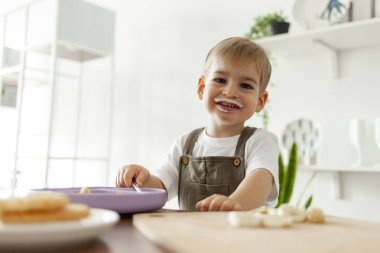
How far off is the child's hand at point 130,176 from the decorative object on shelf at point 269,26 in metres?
1.52

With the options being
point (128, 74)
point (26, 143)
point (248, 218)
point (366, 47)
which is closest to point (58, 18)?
point (128, 74)

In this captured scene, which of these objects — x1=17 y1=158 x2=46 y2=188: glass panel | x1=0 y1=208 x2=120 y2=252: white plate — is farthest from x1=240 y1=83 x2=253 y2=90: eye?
x1=17 y1=158 x2=46 y2=188: glass panel

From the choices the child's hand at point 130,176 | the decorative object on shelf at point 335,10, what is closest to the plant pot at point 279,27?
the decorative object on shelf at point 335,10

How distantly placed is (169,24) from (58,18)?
90 centimetres

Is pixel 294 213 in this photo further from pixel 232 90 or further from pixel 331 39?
pixel 331 39

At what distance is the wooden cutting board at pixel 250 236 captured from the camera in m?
0.44

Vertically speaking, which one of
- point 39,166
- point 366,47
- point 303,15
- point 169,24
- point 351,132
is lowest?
point 39,166

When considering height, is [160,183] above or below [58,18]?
below

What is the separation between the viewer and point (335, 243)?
49 cm

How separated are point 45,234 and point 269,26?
7.00 feet

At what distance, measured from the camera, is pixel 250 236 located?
19.2 inches

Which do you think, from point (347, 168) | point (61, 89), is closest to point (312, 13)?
point (347, 168)

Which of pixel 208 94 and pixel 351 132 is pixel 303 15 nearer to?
pixel 351 132

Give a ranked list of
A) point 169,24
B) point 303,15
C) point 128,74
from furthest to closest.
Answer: point 128,74 < point 169,24 < point 303,15
